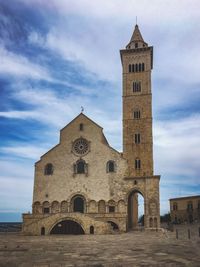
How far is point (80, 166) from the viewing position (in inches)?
1831

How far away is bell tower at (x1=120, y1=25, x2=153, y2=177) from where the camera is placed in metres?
48.3

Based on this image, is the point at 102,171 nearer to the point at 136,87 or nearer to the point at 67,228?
the point at 67,228

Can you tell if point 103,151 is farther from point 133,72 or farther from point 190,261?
point 190,261

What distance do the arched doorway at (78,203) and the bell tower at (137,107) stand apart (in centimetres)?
840

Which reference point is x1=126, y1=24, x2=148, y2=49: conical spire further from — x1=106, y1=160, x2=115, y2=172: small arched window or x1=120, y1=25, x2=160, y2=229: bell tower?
x1=106, y1=160, x2=115, y2=172: small arched window

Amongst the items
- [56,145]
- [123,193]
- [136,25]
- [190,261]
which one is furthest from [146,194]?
[136,25]

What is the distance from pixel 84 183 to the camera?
45312 millimetres

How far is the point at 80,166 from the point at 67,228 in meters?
11.8

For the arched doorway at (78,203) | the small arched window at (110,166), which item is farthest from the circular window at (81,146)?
the arched doorway at (78,203)

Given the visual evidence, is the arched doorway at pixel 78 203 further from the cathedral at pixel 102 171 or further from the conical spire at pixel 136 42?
the conical spire at pixel 136 42

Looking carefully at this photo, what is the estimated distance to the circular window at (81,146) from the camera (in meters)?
47.0

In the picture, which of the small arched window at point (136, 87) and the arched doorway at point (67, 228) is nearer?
the arched doorway at point (67, 228)

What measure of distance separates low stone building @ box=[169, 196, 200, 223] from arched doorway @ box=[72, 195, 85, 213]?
3750 cm

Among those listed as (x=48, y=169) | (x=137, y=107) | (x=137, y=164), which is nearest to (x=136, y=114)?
(x=137, y=107)
